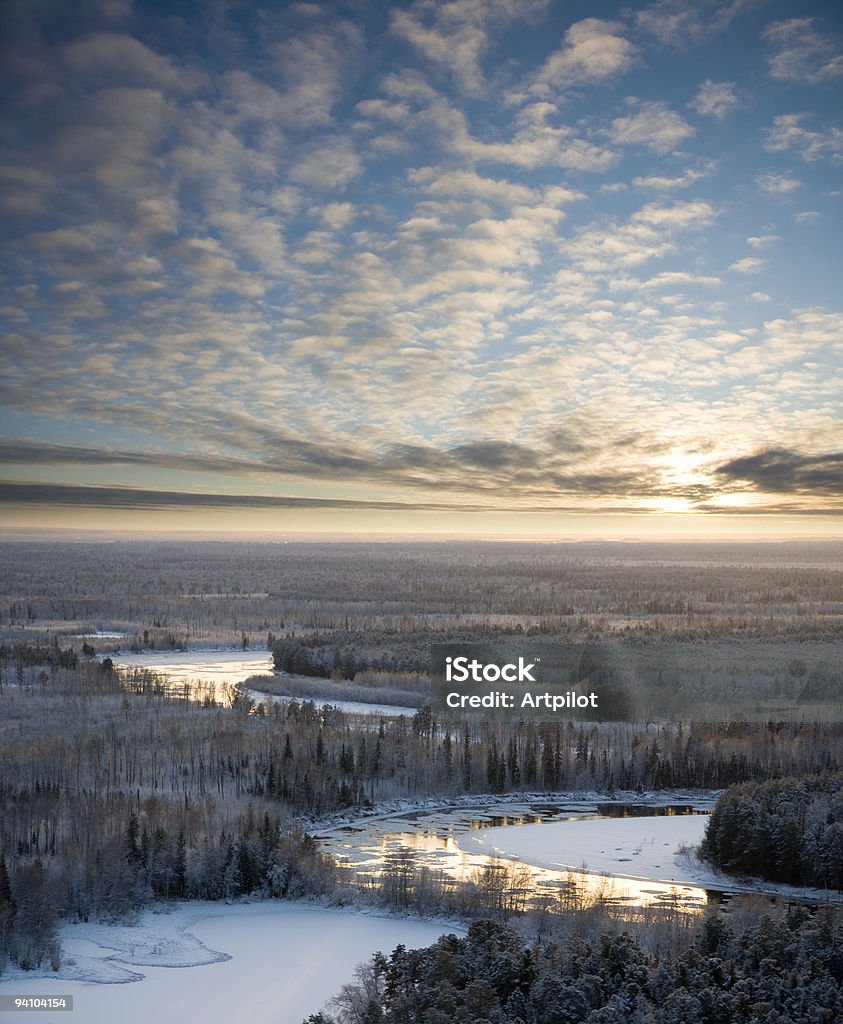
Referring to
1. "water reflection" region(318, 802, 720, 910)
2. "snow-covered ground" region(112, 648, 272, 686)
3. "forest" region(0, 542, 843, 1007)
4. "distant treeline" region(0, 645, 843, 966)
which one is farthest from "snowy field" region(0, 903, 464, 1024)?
"snow-covered ground" region(112, 648, 272, 686)

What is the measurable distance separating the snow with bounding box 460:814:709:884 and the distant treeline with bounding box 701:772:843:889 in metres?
2.34

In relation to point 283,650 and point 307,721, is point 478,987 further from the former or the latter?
point 283,650

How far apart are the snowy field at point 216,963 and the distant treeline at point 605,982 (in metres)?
2.21

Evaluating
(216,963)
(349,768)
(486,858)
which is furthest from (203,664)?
(216,963)

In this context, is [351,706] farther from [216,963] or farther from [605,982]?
[605,982]

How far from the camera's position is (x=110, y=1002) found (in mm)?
29125

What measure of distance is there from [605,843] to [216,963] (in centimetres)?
2172

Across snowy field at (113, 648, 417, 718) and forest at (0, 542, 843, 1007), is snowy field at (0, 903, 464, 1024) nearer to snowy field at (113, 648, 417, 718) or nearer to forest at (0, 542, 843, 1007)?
forest at (0, 542, 843, 1007)

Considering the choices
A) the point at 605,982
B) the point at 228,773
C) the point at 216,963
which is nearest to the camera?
the point at 605,982

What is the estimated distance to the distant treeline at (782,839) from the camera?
42.4m

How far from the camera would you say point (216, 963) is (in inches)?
1278

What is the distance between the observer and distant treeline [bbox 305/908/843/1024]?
24641 mm

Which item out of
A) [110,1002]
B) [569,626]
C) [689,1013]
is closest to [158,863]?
[110,1002]

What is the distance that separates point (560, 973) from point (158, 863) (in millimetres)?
19054
